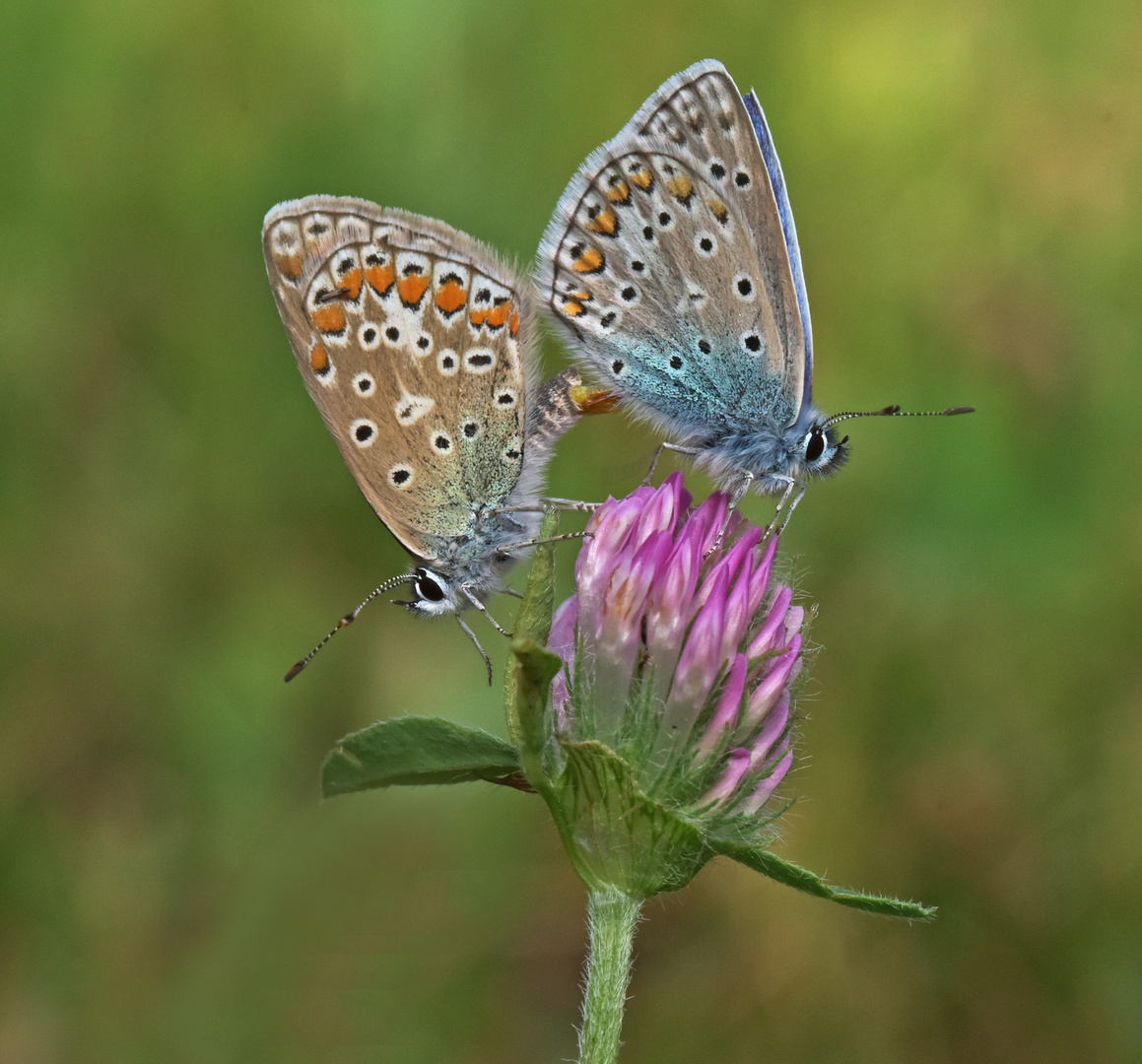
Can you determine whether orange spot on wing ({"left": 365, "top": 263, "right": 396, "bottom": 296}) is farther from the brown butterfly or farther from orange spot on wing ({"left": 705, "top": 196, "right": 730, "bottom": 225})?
orange spot on wing ({"left": 705, "top": 196, "right": 730, "bottom": 225})

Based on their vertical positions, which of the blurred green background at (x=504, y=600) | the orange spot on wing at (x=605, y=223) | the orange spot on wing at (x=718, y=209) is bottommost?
the blurred green background at (x=504, y=600)

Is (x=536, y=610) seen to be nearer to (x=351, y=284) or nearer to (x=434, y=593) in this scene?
(x=434, y=593)

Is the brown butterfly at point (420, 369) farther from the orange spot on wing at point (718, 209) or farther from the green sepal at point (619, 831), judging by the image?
the green sepal at point (619, 831)

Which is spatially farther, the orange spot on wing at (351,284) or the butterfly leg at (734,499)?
the orange spot on wing at (351,284)

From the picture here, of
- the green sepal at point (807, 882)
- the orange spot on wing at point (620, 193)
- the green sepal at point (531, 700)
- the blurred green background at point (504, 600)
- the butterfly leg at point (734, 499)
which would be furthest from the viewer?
the blurred green background at point (504, 600)

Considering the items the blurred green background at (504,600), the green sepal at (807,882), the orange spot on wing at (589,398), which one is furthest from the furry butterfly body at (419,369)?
the blurred green background at (504,600)

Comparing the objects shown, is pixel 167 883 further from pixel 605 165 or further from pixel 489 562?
pixel 605 165

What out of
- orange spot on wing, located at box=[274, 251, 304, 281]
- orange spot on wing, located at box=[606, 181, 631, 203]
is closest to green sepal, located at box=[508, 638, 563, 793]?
Answer: orange spot on wing, located at box=[274, 251, 304, 281]

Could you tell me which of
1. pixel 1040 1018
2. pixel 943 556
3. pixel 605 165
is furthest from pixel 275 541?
pixel 1040 1018
